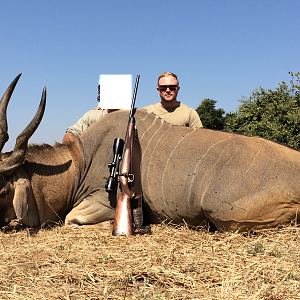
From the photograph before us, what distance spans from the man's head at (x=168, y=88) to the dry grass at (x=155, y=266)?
2619mm

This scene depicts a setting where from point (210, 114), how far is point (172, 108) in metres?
19.7

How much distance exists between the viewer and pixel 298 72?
13758 mm

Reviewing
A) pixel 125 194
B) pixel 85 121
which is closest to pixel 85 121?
pixel 85 121

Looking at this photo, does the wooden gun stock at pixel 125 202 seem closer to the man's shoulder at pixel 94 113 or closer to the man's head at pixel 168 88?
the man's shoulder at pixel 94 113

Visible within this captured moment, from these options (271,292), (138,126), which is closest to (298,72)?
(138,126)

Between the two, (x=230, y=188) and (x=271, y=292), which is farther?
(x=230, y=188)

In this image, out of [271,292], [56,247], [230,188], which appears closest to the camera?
[271,292]

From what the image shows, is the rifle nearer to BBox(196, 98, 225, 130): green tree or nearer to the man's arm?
the man's arm

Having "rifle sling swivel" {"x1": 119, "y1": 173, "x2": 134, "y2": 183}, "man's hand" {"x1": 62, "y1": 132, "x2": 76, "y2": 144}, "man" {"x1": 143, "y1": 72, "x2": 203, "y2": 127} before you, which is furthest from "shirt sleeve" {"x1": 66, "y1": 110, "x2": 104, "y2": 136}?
"rifle sling swivel" {"x1": 119, "y1": 173, "x2": 134, "y2": 183}

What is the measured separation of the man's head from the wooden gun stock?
1828 millimetres

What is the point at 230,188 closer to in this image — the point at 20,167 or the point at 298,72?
A: the point at 20,167

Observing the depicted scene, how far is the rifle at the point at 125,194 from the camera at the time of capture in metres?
3.54

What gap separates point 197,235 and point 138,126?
1453 mm

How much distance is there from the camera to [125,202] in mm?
3641
